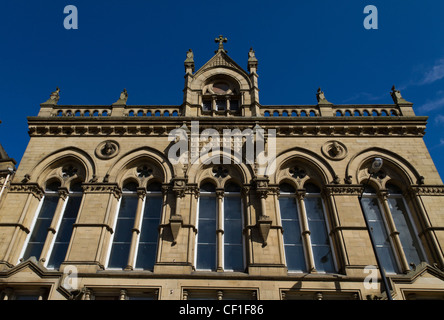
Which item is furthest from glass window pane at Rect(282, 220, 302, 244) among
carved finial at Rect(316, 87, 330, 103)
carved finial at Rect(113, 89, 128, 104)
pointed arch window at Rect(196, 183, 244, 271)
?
carved finial at Rect(113, 89, 128, 104)

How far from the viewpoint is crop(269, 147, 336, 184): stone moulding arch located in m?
13.3

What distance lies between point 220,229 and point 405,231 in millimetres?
6546

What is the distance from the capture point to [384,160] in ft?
45.5

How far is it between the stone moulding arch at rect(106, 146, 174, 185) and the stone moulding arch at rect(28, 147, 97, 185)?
798 mm

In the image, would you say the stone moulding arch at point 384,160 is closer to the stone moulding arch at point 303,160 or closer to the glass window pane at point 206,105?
the stone moulding arch at point 303,160

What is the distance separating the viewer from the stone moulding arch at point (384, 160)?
1327 centimetres

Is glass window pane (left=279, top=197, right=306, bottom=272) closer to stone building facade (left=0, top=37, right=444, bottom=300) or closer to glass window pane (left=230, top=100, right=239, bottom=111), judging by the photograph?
stone building facade (left=0, top=37, right=444, bottom=300)

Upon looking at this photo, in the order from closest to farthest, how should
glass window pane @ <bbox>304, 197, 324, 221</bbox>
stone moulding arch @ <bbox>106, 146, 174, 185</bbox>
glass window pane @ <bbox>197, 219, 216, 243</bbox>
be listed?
glass window pane @ <bbox>197, 219, 216, 243</bbox> < glass window pane @ <bbox>304, 197, 324, 221</bbox> < stone moulding arch @ <bbox>106, 146, 174, 185</bbox>

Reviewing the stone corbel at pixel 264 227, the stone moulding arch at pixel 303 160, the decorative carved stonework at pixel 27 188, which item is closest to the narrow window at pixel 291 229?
the stone moulding arch at pixel 303 160

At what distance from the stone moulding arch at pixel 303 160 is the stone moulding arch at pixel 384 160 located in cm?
72
